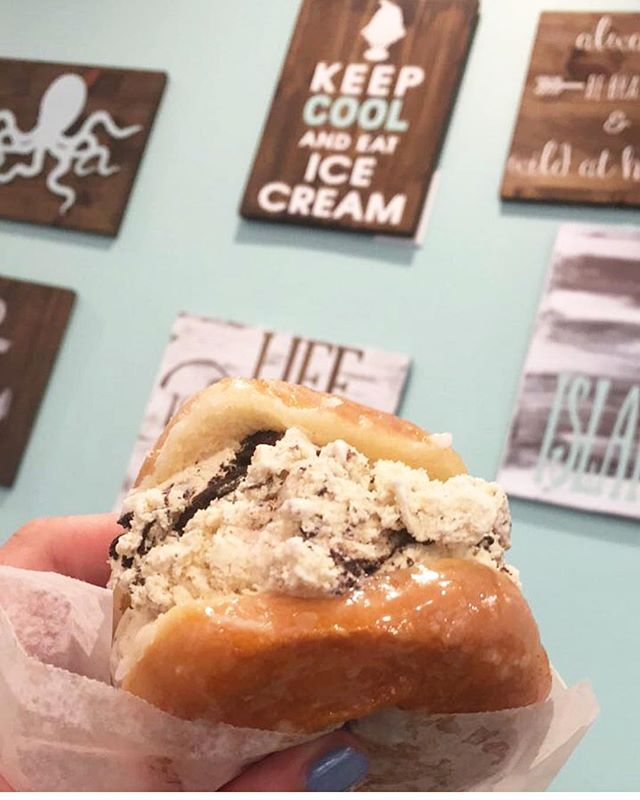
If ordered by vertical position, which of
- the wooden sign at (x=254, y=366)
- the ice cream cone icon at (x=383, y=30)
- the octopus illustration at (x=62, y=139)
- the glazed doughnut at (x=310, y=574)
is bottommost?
the glazed doughnut at (x=310, y=574)

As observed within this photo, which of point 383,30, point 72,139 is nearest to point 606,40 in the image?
point 383,30

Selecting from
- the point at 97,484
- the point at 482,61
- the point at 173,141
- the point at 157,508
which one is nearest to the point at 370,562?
the point at 157,508

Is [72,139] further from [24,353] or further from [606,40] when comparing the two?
[606,40]

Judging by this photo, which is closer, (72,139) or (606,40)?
(606,40)

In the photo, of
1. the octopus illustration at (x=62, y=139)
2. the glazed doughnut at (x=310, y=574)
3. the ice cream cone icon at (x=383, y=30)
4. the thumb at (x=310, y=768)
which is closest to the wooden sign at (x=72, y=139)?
the octopus illustration at (x=62, y=139)

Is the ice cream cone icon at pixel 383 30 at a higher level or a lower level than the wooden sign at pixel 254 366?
higher

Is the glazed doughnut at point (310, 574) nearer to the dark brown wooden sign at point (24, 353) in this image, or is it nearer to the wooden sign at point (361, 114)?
the wooden sign at point (361, 114)

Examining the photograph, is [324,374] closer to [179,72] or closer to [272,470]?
[179,72]
